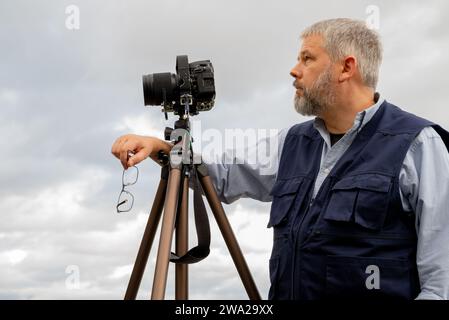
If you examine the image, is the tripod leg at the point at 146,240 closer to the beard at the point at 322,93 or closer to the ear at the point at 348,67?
the beard at the point at 322,93

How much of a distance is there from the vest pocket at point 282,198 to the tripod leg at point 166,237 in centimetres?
58

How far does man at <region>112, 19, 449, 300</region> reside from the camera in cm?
227

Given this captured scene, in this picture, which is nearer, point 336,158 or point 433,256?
point 433,256

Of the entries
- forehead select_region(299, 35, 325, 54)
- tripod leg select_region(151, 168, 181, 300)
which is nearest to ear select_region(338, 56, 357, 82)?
forehead select_region(299, 35, 325, 54)

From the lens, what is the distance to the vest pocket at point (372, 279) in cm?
227

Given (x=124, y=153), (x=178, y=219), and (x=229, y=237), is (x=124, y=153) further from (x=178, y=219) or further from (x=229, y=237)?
(x=229, y=237)

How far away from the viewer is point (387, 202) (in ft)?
7.63

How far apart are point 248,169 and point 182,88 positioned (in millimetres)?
621

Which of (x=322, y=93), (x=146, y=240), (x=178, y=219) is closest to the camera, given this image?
(x=178, y=219)

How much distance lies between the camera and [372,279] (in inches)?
89.8

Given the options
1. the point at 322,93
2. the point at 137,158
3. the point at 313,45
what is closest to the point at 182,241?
the point at 137,158
